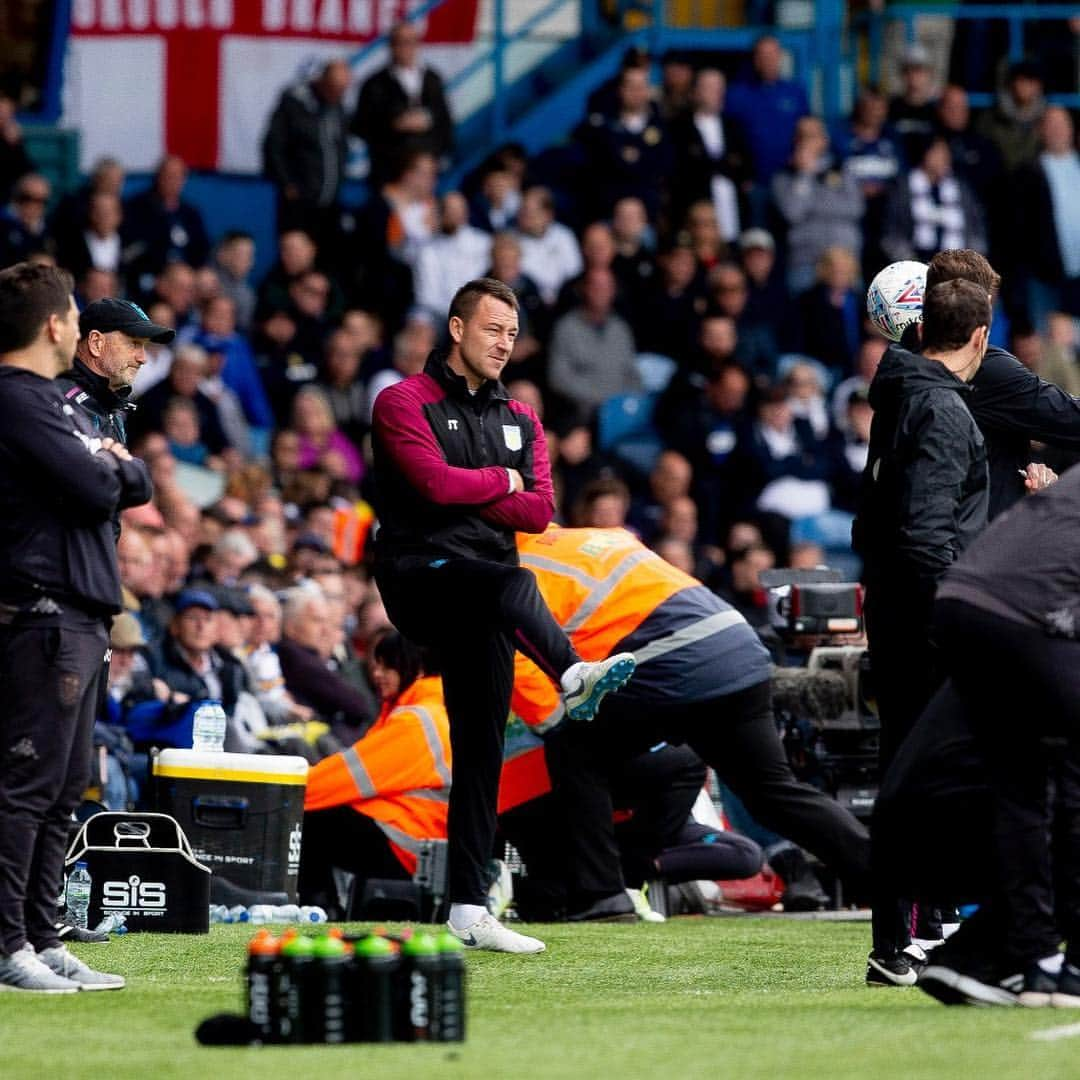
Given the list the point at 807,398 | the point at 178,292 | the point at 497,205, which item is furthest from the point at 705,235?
the point at 178,292

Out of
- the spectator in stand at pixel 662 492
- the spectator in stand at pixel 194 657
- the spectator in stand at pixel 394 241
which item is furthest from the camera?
the spectator in stand at pixel 394 241

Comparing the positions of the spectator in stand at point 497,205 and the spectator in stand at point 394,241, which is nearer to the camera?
the spectator in stand at point 394,241

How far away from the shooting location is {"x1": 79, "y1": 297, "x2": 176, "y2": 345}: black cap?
29.5 ft

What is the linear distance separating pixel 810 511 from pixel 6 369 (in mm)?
11732

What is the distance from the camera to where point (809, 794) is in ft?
29.7

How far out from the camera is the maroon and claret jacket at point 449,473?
873 cm

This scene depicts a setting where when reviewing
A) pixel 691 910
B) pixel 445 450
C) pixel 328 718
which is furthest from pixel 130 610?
pixel 445 450

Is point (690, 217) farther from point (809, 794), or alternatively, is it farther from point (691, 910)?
point (809, 794)

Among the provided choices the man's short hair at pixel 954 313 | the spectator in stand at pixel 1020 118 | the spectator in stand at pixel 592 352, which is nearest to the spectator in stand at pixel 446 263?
the spectator in stand at pixel 592 352

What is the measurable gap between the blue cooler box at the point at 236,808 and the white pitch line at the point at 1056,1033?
190 inches

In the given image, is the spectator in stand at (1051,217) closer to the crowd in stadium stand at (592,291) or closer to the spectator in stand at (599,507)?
the crowd in stadium stand at (592,291)

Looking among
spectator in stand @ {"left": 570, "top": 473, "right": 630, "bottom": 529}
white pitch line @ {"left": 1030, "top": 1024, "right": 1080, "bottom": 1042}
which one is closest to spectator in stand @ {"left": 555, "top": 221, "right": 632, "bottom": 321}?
spectator in stand @ {"left": 570, "top": 473, "right": 630, "bottom": 529}

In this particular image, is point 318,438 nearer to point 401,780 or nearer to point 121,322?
point 401,780

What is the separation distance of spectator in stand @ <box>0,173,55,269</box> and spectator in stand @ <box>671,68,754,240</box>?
546 cm
